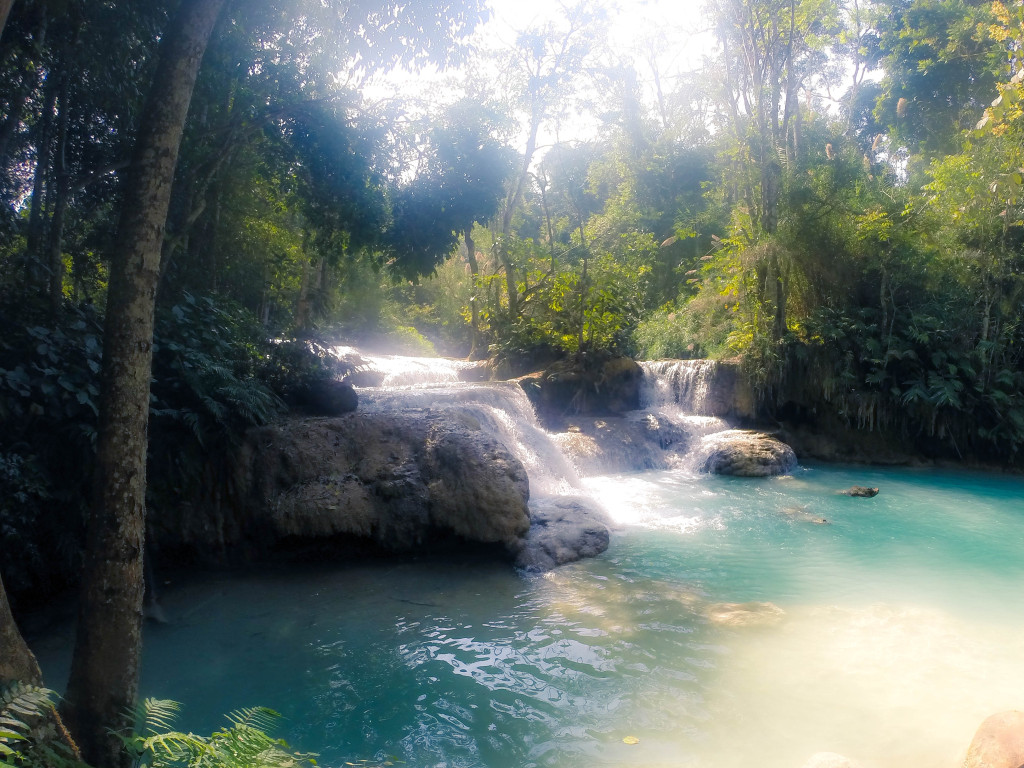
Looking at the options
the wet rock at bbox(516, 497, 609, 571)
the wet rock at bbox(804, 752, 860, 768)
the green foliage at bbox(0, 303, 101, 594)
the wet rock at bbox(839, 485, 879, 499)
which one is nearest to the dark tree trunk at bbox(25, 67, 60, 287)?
the green foliage at bbox(0, 303, 101, 594)

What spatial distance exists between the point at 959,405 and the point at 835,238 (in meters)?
4.65

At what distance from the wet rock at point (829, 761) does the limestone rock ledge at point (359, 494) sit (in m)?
4.10

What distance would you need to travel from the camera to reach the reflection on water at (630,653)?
4.16 metres

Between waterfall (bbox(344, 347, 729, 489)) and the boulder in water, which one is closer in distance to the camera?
waterfall (bbox(344, 347, 729, 489))

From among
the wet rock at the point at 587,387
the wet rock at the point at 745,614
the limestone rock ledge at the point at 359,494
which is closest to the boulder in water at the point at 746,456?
the wet rock at the point at 587,387

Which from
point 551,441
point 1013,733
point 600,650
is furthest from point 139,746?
point 551,441

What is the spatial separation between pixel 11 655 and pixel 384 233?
6381mm

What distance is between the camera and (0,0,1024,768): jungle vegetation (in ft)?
10.8

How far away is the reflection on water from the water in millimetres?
20

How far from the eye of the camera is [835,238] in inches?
607

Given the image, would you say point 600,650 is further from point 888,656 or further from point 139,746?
point 139,746

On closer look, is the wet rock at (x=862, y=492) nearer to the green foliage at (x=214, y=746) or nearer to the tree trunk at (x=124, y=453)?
the green foliage at (x=214, y=746)

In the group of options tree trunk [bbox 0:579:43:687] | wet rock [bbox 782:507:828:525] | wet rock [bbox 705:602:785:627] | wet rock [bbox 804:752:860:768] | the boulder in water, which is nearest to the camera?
Result: tree trunk [bbox 0:579:43:687]

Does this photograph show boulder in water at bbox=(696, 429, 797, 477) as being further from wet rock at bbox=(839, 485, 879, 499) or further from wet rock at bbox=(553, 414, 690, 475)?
wet rock at bbox=(839, 485, 879, 499)
